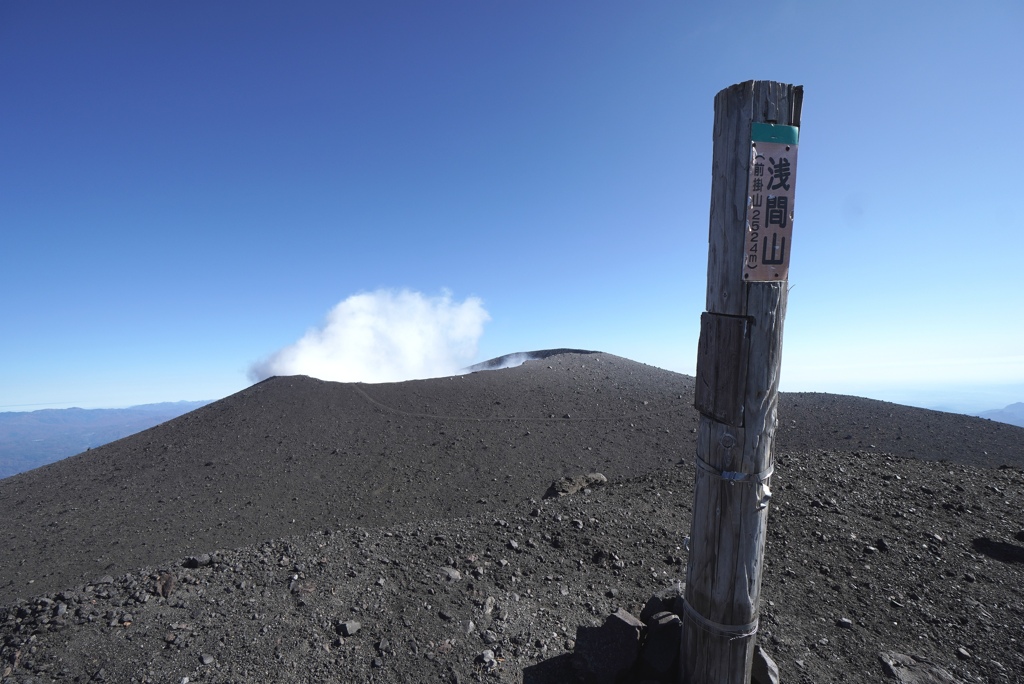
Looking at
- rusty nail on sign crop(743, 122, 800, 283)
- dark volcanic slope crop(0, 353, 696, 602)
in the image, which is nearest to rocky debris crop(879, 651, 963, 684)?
rusty nail on sign crop(743, 122, 800, 283)

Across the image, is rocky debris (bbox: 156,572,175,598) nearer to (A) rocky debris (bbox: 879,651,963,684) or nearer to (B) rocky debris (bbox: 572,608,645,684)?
(B) rocky debris (bbox: 572,608,645,684)

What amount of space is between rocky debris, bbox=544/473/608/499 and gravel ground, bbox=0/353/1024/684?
2.29 ft

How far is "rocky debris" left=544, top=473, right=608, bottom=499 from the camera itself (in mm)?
7501

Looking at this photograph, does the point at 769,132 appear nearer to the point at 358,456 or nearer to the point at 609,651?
the point at 609,651

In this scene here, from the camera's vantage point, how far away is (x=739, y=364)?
93.8 inches

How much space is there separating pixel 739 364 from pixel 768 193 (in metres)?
0.81

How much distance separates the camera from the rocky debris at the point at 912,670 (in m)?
3.26

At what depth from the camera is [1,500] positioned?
31.3 ft

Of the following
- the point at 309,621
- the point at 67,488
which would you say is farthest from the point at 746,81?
the point at 67,488

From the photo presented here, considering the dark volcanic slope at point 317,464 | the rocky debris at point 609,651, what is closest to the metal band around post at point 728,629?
the rocky debris at point 609,651

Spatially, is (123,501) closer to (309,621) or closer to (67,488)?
(67,488)

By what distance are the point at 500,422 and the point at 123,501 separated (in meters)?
7.43

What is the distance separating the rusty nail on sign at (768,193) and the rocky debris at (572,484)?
5.63 m

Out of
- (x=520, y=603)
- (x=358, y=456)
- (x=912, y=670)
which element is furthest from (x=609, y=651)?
(x=358, y=456)
